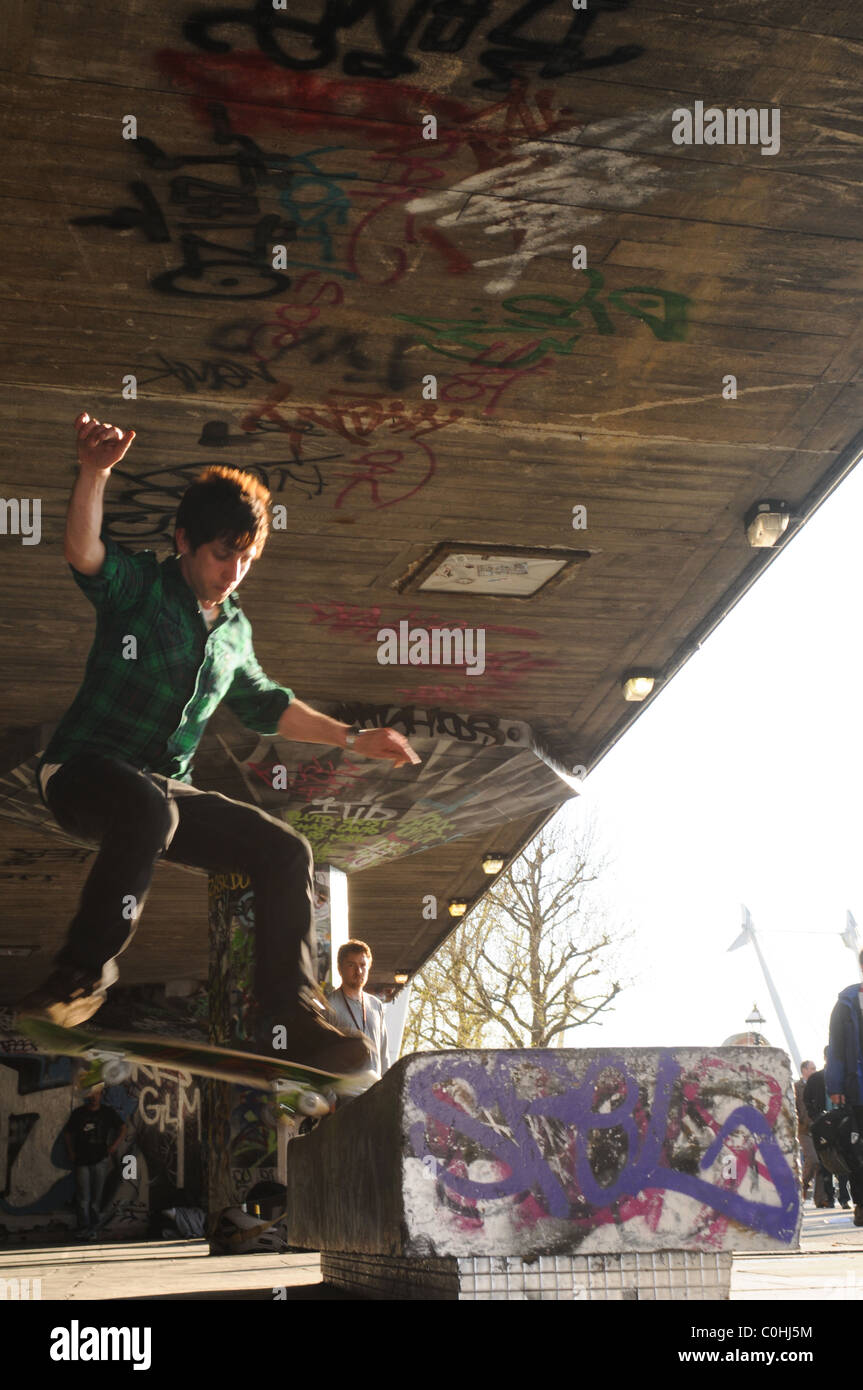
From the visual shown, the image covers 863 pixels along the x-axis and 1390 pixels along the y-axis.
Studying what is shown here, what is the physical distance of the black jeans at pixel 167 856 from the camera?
5969 mm

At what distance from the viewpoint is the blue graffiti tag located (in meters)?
3.92

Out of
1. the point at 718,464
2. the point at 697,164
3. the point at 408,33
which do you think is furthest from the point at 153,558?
the point at 718,464

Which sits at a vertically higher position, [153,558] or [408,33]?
[408,33]

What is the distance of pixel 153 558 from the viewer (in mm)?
6500

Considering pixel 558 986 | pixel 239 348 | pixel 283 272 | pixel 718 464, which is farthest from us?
pixel 558 986

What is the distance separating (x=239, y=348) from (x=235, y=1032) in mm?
6624

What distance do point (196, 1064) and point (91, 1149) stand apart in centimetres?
1534

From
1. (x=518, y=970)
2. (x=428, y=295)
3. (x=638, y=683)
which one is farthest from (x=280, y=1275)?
(x=518, y=970)

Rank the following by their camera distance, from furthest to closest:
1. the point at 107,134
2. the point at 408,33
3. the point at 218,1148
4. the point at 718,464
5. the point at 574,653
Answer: the point at 218,1148
the point at 574,653
the point at 718,464
the point at 107,134
the point at 408,33

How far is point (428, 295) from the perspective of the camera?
7293 millimetres

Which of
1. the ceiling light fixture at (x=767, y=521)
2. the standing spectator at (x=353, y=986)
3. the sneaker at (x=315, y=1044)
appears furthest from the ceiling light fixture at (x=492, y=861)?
the sneaker at (x=315, y=1044)

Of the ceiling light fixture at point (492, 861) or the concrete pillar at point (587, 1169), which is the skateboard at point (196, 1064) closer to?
the concrete pillar at point (587, 1169)

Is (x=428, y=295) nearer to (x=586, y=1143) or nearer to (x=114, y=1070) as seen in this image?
(x=114, y=1070)

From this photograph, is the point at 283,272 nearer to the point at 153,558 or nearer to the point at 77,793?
the point at 153,558
